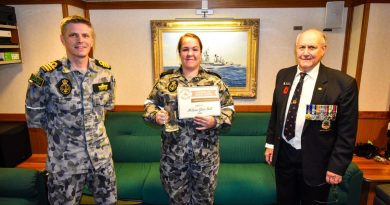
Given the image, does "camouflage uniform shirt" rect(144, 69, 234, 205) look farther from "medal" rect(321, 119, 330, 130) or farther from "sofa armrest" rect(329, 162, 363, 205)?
"sofa armrest" rect(329, 162, 363, 205)

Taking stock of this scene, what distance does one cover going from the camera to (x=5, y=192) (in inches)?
76.0

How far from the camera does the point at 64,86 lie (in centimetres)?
144

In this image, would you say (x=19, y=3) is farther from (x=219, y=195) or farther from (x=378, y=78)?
(x=378, y=78)

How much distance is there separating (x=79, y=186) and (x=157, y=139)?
46.9 inches

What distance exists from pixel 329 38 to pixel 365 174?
1.39 metres

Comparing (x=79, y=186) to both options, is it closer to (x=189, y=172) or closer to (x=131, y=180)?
(x=189, y=172)

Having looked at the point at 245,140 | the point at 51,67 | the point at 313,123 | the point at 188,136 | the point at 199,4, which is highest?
the point at 199,4

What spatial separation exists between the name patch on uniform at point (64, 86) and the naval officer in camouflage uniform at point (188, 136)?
445mm

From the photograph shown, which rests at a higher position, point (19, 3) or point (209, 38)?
point (19, 3)

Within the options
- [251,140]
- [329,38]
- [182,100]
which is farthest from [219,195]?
[329,38]

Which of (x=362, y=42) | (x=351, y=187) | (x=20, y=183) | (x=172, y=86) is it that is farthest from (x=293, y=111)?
(x=20, y=183)

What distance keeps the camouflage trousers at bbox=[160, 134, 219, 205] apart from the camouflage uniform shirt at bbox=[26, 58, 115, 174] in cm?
39

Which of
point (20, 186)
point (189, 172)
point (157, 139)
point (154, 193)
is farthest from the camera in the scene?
point (157, 139)

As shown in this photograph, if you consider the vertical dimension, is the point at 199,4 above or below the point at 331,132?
above
